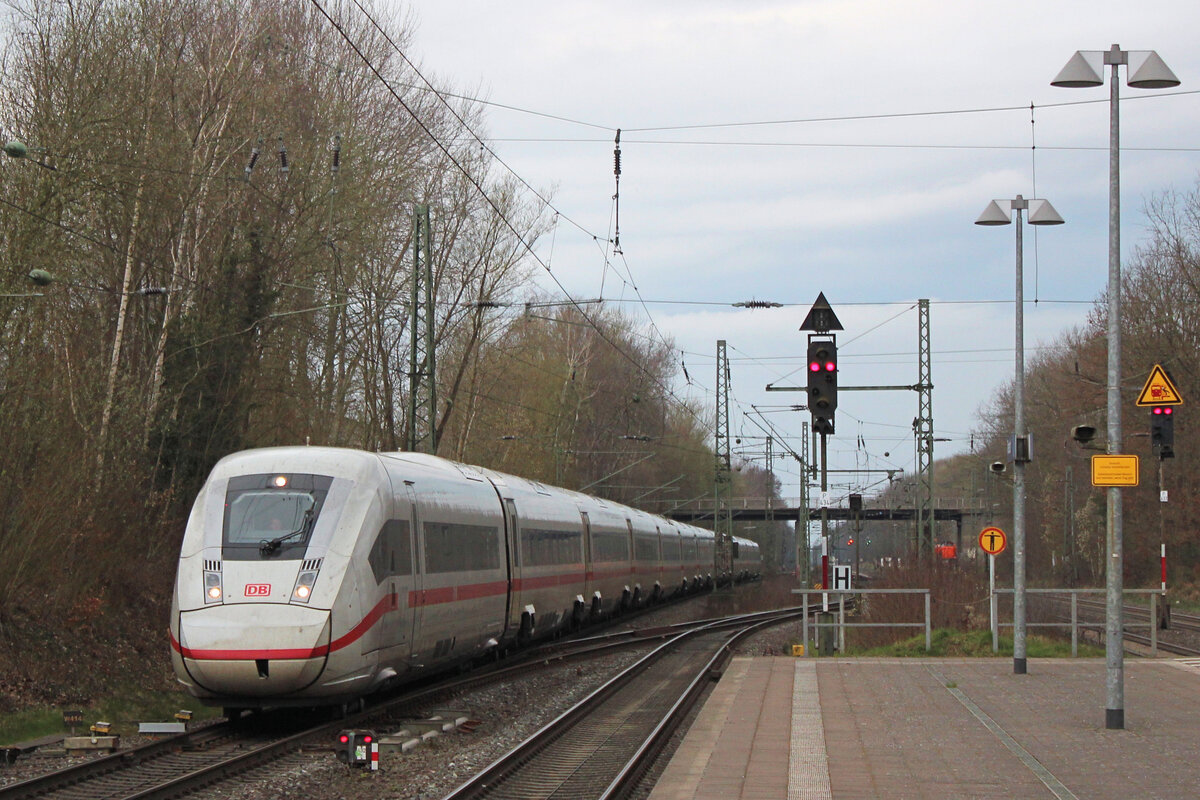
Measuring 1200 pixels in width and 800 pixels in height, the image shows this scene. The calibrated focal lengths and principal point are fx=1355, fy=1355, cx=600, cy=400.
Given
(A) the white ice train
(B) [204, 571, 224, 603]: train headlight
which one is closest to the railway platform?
(A) the white ice train

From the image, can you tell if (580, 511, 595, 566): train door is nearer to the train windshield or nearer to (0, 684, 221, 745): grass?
(0, 684, 221, 745): grass

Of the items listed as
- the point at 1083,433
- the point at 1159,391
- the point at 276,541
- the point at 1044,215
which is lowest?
the point at 276,541

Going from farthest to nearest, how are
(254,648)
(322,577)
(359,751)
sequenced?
(322,577)
(254,648)
(359,751)

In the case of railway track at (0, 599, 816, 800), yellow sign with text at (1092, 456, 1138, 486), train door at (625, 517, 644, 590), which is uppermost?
yellow sign with text at (1092, 456, 1138, 486)

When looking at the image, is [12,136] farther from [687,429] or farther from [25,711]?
[687,429]

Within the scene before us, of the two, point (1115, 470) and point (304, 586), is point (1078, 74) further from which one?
point (304, 586)

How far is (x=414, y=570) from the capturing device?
16250 mm

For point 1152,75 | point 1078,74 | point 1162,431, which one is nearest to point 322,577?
point 1078,74

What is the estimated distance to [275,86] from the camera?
30.4 m

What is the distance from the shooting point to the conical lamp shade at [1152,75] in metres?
13.5

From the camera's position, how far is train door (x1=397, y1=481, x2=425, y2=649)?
1611cm

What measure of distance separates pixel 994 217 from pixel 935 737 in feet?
28.8

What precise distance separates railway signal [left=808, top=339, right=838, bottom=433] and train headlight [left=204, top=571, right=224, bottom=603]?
28.4ft

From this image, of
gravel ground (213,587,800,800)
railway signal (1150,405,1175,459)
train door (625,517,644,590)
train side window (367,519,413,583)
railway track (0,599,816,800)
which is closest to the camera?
railway track (0,599,816,800)
